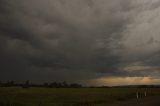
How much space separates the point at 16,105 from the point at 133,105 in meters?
19.7

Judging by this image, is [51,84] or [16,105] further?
[51,84]

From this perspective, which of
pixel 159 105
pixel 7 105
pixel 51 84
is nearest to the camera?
pixel 159 105

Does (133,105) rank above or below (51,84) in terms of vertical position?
below

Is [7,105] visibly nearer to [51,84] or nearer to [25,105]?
[25,105]

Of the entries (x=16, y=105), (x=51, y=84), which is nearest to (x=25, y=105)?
(x=16, y=105)

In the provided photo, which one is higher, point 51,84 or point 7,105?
point 51,84

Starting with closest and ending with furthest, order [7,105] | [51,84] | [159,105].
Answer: [159,105]
[7,105]
[51,84]

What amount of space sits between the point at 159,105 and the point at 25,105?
22.2m

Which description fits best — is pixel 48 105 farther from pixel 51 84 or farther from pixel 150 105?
pixel 51 84

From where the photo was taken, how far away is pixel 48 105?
160 feet

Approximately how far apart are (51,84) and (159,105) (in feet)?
535

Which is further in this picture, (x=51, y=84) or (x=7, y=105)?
(x=51, y=84)

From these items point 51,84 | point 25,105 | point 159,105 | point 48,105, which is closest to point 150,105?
point 159,105

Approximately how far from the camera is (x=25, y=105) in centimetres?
5000
